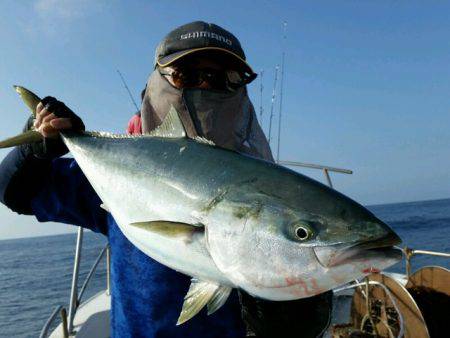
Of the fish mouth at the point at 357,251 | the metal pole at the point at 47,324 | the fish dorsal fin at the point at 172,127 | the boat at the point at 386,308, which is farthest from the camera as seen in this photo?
the boat at the point at 386,308

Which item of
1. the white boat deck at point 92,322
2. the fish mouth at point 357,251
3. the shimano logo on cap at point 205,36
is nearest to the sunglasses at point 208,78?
the shimano logo on cap at point 205,36

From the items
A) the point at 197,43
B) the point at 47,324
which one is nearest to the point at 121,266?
the point at 197,43

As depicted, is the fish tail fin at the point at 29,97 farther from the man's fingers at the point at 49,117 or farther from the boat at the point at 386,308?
the boat at the point at 386,308

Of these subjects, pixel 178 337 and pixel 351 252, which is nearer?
pixel 351 252

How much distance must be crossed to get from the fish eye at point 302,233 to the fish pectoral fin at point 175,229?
369 mm

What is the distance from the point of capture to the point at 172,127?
186cm

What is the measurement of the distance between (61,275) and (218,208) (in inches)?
1490

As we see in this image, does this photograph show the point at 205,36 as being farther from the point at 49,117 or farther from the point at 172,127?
the point at 49,117

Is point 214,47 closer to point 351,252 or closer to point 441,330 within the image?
point 351,252

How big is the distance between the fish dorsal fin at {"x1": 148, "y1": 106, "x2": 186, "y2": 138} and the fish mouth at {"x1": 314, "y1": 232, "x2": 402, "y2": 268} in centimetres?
85

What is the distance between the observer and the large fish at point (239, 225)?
52.2 inches

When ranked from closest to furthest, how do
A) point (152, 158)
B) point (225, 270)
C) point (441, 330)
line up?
1. point (225, 270)
2. point (152, 158)
3. point (441, 330)

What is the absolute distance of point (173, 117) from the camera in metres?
1.86

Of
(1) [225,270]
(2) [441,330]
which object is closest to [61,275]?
(2) [441,330]
